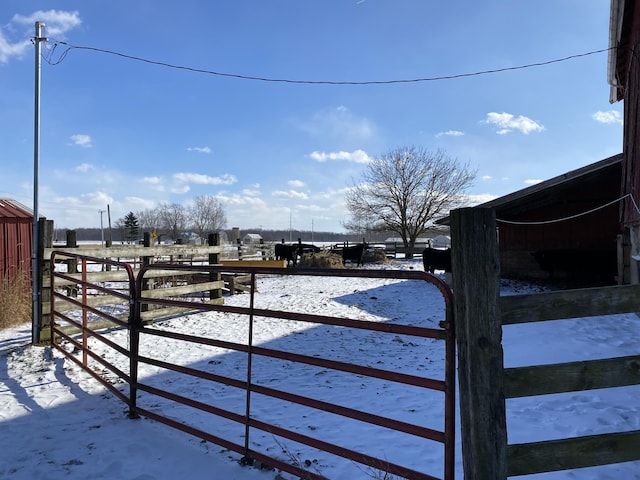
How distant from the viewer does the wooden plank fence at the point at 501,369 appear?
212 cm

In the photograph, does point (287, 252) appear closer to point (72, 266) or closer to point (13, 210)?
point (13, 210)

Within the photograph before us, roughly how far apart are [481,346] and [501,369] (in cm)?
15

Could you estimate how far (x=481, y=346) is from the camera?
213 cm

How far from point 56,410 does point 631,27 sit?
13.1 meters

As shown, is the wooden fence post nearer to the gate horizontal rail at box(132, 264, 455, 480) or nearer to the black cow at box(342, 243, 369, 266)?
the gate horizontal rail at box(132, 264, 455, 480)

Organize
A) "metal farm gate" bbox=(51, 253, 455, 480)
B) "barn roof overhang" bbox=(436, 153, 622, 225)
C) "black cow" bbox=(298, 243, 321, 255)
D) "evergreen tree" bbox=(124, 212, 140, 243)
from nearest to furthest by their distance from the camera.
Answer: "metal farm gate" bbox=(51, 253, 455, 480) → "barn roof overhang" bbox=(436, 153, 622, 225) → "black cow" bbox=(298, 243, 321, 255) → "evergreen tree" bbox=(124, 212, 140, 243)

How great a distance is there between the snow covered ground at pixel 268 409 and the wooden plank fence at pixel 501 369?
0.97 metres

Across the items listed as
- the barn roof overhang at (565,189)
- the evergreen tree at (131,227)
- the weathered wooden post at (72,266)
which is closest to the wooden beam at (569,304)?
the weathered wooden post at (72,266)

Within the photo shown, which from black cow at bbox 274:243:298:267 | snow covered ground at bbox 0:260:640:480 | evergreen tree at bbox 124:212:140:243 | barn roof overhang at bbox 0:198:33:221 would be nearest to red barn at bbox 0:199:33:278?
barn roof overhang at bbox 0:198:33:221

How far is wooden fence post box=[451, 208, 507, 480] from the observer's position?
83.6 inches

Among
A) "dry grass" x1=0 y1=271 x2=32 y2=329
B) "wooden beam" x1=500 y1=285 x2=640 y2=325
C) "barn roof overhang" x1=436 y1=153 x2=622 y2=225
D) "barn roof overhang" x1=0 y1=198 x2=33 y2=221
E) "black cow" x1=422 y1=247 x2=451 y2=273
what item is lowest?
"dry grass" x1=0 y1=271 x2=32 y2=329

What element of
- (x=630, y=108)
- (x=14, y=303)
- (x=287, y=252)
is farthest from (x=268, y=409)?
(x=287, y=252)

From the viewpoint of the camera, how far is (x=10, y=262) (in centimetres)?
1023

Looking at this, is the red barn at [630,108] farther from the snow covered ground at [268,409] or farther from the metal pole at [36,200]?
the metal pole at [36,200]
